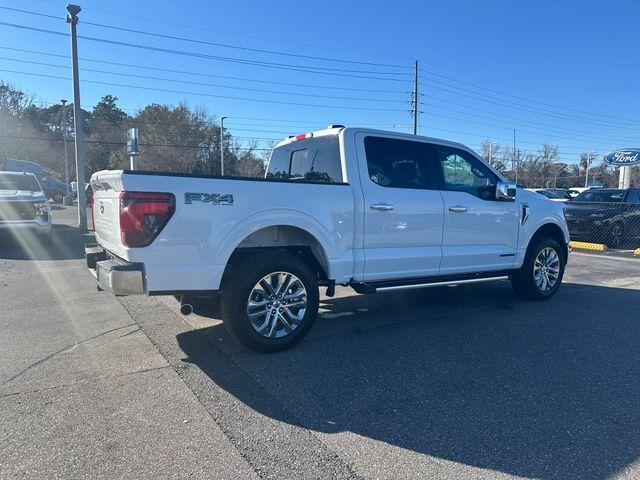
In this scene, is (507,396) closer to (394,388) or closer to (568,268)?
(394,388)

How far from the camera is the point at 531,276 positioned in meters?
6.57

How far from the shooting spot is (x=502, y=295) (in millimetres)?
7129

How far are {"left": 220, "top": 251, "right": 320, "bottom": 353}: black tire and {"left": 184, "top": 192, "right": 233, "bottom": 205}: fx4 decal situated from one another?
62cm

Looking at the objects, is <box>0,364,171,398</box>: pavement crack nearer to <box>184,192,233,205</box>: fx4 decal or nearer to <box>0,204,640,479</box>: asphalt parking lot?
<box>0,204,640,479</box>: asphalt parking lot

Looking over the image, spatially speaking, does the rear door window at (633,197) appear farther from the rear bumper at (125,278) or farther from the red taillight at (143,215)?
the rear bumper at (125,278)

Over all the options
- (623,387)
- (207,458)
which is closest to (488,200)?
(623,387)

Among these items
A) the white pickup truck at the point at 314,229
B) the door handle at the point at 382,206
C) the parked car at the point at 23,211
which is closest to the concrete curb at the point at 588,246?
the white pickup truck at the point at 314,229

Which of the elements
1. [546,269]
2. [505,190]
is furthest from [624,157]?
[505,190]

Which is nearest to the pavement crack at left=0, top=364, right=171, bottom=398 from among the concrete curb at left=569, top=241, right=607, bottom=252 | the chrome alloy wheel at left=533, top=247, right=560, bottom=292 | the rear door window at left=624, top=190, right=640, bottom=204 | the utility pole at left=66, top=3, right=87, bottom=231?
the chrome alloy wheel at left=533, top=247, right=560, bottom=292

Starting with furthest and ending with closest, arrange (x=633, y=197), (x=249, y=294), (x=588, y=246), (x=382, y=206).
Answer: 1. (x=633, y=197)
2. (x=588, y=246)
3. (x=382, y=206)
4. (x=249, y=294)

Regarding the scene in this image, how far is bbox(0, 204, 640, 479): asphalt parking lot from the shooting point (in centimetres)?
273

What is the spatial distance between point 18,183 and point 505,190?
39.5 feet

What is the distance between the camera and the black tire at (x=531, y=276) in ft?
21.6

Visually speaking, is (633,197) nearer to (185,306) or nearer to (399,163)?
(399,163)
